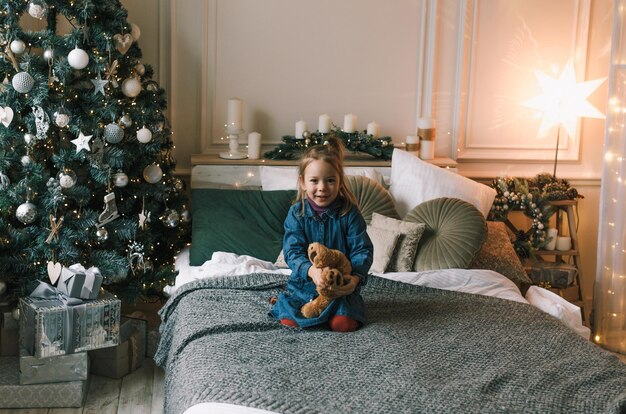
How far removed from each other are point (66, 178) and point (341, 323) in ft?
4.40

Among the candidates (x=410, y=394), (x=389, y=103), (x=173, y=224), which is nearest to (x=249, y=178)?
(x=173, y=224)

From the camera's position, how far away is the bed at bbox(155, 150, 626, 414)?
2.25 meters

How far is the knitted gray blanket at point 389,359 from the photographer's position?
222 centimetres

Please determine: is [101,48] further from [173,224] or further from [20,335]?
[20,335]

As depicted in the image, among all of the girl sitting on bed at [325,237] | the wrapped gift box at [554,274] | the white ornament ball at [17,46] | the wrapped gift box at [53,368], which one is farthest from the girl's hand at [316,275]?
the wrapped gift box at [554,274]

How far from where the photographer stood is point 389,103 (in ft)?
14.3

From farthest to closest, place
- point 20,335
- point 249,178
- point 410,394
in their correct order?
point 249,178 < point 20,335 < point 410,394

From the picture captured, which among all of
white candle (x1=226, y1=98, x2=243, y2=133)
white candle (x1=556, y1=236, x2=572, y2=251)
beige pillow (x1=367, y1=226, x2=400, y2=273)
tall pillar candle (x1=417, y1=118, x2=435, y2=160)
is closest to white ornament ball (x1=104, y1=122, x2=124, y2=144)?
white candle (x1=226, y1=98, x2=243, y2=133)

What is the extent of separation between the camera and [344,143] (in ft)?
13.6

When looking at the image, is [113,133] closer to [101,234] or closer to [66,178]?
[66,178]

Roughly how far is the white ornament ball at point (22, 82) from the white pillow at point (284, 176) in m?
1.17

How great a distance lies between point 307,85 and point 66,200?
4.61 feet

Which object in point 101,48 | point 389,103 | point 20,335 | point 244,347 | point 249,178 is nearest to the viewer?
point 244,347

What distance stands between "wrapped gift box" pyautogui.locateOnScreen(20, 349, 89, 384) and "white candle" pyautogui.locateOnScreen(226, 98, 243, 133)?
1370 mm
